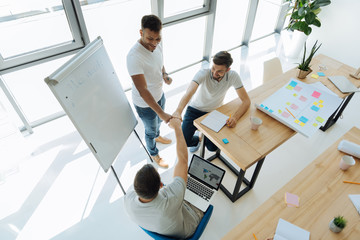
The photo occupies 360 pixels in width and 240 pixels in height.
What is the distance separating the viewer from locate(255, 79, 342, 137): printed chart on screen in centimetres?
208

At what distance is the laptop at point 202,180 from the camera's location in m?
1.81

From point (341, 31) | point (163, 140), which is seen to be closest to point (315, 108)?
point (163, 140)

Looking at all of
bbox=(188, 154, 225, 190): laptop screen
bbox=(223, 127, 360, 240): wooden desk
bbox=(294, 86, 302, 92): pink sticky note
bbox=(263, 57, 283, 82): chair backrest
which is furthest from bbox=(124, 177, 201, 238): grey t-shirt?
bbox=(263, 57, 283, 82): chair backrest

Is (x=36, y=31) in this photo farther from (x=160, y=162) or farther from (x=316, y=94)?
(x=316, y=94)

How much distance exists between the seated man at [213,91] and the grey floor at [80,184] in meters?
0.66

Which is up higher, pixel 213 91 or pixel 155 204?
pixel 155 204

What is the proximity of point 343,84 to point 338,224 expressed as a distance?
181 cm

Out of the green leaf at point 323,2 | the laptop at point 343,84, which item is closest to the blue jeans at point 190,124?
the laptop at point 343,84

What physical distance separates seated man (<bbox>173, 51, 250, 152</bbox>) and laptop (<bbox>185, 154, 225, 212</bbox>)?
0.46 metres

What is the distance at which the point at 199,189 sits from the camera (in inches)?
72.8

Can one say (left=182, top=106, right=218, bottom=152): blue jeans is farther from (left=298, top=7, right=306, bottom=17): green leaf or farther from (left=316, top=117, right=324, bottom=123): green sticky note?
(left=298, top=7, right=306, bottom=17): green leaf

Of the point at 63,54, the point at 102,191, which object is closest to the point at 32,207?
the point at 102,191

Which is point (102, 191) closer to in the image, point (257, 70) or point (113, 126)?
point (113, 126)

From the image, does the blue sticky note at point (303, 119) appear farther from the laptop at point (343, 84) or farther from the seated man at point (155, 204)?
the seated man at point (155, 204)
